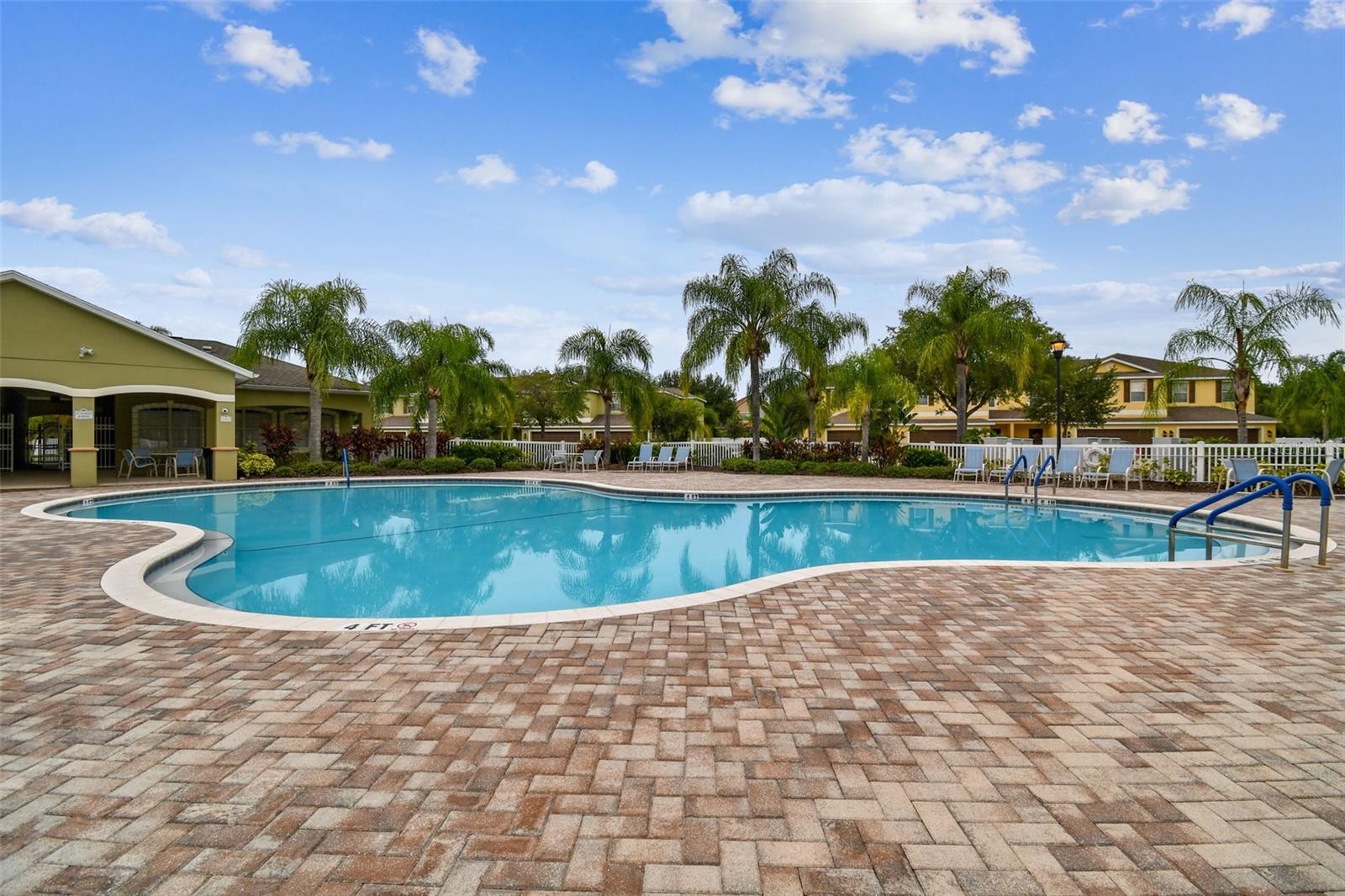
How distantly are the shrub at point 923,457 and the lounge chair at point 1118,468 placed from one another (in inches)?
160

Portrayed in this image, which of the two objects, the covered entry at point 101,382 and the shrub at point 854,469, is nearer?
the covered entry at point 101,382

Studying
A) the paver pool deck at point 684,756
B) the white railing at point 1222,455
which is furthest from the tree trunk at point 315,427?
the white railing at point 1222,455

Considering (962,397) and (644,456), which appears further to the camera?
(644,456)

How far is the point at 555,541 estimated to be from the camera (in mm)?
11109

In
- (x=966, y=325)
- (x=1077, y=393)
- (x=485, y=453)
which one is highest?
(x=966, y=325)

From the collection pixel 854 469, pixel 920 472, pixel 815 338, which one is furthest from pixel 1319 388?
pixel 815 338

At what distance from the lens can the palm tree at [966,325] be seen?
21078 millimetres

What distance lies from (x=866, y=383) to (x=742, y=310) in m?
4.57

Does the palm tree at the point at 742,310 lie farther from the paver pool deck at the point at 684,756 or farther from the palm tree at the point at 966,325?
the paver pool deck at the point at 684,756

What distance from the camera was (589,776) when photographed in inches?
109

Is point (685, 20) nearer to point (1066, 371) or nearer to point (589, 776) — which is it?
point (589, 776)

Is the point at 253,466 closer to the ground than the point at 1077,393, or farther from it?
closer to the ground

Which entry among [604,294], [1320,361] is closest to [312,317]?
[604,294]

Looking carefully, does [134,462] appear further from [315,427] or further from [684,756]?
[684,756]
